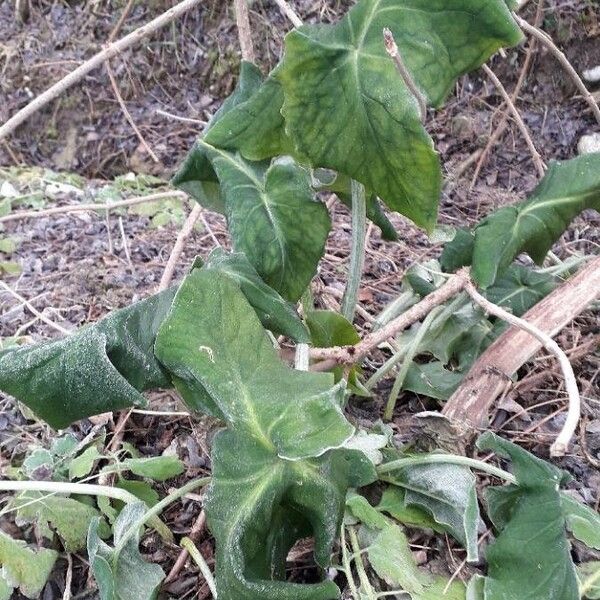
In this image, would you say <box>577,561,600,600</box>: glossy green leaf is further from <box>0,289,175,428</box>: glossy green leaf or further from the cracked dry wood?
<box>0,289,175,428</box>: glossy green leaf

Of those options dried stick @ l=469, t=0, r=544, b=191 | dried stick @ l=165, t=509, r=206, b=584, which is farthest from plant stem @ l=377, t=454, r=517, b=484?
dried stick @ l=469, t=0, r=544, b=191

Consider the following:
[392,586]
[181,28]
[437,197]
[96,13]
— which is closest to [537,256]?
[437,197]

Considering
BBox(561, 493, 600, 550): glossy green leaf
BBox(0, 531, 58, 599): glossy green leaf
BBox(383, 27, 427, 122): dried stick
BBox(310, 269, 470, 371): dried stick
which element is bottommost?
BBox(0, 531, 58, 599): glossy green leaf

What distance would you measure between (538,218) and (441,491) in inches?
16.0

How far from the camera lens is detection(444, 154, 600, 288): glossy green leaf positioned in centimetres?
85

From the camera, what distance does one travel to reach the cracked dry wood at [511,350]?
0.85m

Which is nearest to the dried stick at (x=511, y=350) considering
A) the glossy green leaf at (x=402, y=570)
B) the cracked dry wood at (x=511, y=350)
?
the cracked dry wood at (x=511, y=350)

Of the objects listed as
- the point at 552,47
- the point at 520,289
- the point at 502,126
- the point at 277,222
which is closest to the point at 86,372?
the point at 277,222

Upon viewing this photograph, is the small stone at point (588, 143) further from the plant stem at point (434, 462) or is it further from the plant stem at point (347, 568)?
the plant stem at point (347, 568)

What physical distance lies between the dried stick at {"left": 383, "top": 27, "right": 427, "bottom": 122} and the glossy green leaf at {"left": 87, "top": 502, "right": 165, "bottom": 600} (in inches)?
19.9

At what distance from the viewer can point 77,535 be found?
747mm

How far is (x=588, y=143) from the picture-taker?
1.97 m

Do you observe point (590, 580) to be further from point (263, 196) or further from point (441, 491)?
point (263, 196)

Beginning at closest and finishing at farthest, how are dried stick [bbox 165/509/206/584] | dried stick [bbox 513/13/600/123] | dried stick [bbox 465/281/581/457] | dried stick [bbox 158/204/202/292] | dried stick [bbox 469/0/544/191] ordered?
dried stick [bbox 465/281/581/457] < dried stick [bbox 165/509/206/584] < dried stick [bbox 158/204/202/292] < dried stick [bbox 513/13/600/123] < dried stick [bbox 469/0/544/191]
